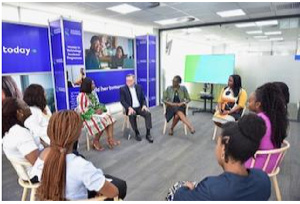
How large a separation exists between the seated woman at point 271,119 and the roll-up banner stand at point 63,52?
365 centimetres

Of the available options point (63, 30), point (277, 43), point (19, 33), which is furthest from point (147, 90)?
point (277, 43)

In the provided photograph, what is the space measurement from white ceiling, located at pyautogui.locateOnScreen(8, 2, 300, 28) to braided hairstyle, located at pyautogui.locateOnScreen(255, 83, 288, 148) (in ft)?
9.04

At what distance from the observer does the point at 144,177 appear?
8.84ft

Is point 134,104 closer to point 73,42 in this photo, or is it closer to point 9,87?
point 73,42

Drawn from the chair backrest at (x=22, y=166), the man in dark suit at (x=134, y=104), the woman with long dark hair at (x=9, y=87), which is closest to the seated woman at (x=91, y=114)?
the man in dark suit at (x=134, y=104)

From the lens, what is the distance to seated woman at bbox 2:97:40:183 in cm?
166

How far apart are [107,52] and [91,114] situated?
2.75m

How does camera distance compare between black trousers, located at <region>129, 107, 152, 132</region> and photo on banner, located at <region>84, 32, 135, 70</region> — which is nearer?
black trousers, located at <region>129, 107, 152, 132</region>

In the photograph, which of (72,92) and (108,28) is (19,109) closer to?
(72,92)

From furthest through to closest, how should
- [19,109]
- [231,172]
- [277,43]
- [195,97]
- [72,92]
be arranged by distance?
[277,43]
[195,97]
[72,92]
[19,109]
[231,172]

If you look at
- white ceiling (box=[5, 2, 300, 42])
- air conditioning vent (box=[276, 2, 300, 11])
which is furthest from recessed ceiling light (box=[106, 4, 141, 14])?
air conditioning vent (box=[276, 2, 300, 11])

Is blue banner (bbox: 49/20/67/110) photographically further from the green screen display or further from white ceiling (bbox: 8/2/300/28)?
the green screen display

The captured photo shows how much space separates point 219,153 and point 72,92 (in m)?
3.95

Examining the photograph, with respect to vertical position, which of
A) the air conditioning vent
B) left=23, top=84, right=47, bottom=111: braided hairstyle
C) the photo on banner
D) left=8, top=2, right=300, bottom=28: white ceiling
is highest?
left=8, top=2, right=300, bottom=28: white ceiling
